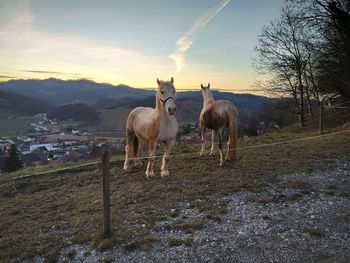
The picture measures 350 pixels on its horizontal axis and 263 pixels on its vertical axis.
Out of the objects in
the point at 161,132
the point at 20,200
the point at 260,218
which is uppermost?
the point at 161,132

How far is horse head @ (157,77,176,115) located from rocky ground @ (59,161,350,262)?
2.43 m

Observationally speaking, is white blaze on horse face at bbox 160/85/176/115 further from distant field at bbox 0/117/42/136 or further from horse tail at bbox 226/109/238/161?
distant field at bbox 0/117/42/136

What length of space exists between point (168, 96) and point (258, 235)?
3914mm

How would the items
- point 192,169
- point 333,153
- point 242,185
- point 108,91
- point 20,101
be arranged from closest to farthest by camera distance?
point 242,185 < point 192,169 < point 333,153 < point 20,101 < point 108,91

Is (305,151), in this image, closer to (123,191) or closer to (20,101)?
(123,191)

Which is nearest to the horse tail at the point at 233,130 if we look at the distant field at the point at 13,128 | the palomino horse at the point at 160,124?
the palomino horse at the point at 160,124

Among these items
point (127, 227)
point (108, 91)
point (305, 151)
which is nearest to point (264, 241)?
point (127, 227)

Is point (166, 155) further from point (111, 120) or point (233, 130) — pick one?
point (111, 120)

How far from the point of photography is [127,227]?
537 cm

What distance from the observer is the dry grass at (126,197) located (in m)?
5.25

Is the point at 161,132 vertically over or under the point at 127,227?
over

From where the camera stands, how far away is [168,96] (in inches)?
295

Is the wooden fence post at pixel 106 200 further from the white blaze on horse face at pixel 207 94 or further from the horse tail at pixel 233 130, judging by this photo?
the white blaze on horse face at pixel 207 94

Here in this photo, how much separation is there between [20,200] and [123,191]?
297 centimetres
